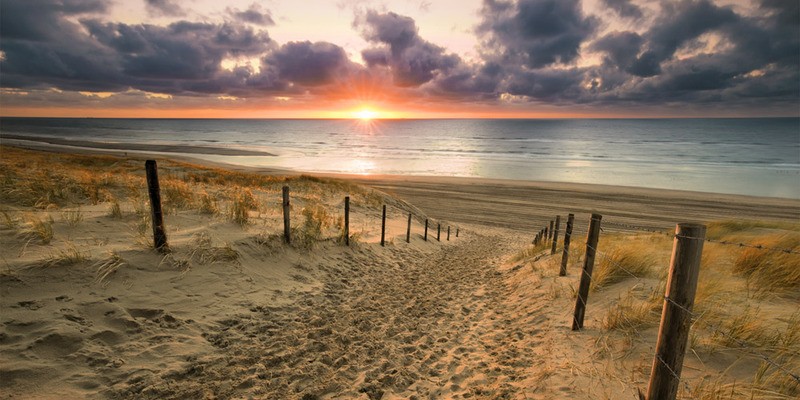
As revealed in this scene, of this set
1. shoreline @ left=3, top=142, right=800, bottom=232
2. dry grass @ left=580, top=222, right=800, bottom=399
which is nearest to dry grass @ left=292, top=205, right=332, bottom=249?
dry grass @ left=580, top=222, right=800, bottom=399

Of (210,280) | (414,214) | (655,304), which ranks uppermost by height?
(655,304)

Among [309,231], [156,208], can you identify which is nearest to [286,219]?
[309,231]

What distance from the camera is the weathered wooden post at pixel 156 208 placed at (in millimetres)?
6551

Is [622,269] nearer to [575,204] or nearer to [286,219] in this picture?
[286,219]

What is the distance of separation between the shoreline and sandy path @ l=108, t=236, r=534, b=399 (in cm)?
1777

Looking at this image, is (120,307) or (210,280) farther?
(210,280)

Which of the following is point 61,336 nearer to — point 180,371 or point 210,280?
point 180,371

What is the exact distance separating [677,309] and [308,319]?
5445mm

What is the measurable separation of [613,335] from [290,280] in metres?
6.25

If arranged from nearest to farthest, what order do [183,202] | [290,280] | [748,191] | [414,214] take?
[290,280] → [183,202] → [414,214] → [748,191]

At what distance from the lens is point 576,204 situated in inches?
1223

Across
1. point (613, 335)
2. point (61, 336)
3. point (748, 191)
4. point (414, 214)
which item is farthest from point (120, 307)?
point (748, 191)

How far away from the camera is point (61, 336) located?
4457 mm

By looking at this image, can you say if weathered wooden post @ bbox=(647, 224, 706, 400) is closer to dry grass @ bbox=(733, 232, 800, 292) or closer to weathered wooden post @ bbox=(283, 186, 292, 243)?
dry grass @ bbox=(733, 232, 800, 292)
